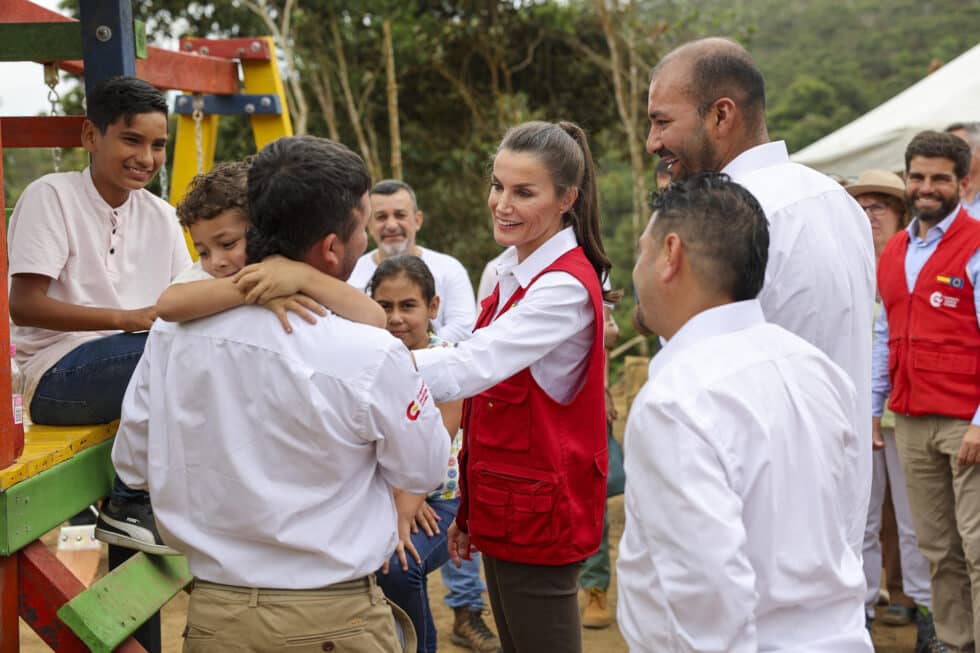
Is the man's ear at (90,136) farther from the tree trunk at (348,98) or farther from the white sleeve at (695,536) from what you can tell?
the tree trunk at (348,98)

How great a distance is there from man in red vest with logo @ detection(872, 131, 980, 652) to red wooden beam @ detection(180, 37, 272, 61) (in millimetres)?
3247

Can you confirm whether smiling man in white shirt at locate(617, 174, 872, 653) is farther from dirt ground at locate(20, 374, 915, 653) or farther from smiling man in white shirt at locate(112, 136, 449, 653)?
dirt ground at locate(20, 374, 915, 653)

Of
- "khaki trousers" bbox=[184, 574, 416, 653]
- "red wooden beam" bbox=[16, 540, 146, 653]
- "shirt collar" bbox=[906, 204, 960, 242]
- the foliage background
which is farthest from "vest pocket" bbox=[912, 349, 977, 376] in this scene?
the foliage background

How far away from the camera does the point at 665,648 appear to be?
1698 mm

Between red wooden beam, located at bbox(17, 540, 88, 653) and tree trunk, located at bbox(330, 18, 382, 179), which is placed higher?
tree trunk, located at bbox(330, 18, 382, 179)

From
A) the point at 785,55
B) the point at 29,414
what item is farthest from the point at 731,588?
the point at 785,55

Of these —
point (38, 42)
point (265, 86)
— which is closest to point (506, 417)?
point (38, 42)

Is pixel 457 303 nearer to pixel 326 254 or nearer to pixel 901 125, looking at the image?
pixel 326 254

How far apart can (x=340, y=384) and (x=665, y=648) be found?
0.80 m

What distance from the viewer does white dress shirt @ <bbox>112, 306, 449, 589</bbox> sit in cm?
201

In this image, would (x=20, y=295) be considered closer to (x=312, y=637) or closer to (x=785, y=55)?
(x=312, y=637)

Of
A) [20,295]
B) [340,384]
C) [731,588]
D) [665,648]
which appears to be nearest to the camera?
[731,588]

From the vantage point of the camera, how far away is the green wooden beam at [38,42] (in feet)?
10.2

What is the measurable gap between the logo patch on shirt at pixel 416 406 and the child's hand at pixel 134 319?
1079 mm
